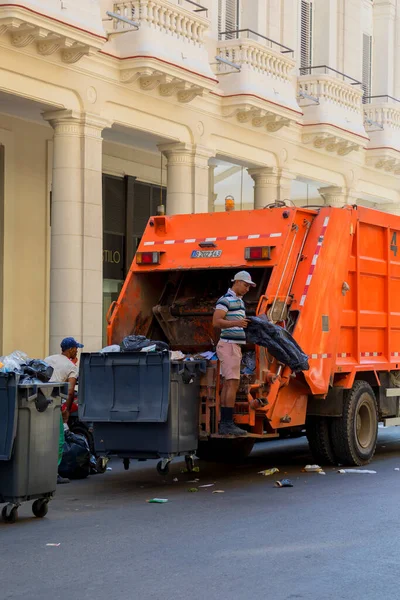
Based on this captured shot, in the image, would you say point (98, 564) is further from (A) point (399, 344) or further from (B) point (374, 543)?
(A) point (399, 344)

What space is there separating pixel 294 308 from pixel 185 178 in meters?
9.00

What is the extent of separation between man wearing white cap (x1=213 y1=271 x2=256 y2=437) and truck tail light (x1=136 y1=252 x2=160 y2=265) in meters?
1.44

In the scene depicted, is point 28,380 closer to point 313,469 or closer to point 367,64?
point 313,469

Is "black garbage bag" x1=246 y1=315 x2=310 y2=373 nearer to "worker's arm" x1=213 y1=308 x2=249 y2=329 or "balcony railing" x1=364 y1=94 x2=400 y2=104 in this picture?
"worker's arm" x1=213 y1=308 x2=249 y2=329

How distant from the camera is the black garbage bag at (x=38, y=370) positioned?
9695 millimetres

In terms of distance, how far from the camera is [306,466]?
1258 cm

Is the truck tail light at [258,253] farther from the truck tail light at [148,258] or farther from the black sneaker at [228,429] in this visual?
the black sneaker at [228,429]

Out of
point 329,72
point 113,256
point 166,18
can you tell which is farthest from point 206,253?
point 329,72

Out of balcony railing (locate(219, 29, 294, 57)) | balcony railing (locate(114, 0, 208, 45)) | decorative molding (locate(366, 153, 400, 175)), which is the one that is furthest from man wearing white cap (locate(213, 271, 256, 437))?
decorative molding (locate(366, 153, 400, 175))

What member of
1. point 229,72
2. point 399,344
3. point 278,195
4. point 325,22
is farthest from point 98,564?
point 325,22

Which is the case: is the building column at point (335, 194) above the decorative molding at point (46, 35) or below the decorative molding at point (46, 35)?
below

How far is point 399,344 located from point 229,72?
8421mm

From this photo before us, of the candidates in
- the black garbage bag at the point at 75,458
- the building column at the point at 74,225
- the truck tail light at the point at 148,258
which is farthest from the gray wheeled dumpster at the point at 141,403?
the building column at the point at 74,225

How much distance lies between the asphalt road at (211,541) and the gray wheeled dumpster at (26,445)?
0.23m
